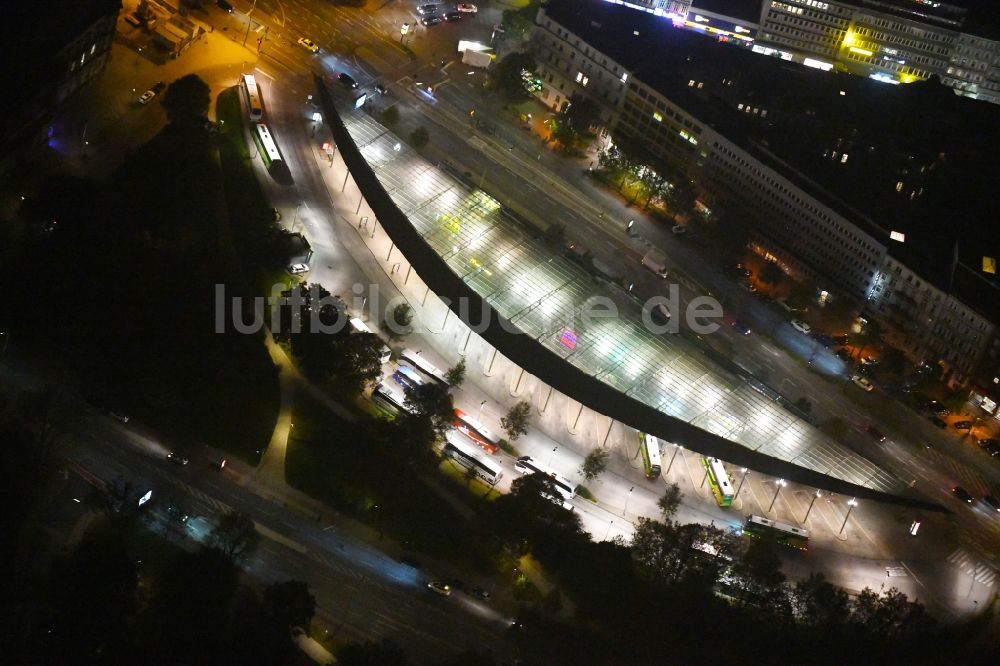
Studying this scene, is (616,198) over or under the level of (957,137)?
under

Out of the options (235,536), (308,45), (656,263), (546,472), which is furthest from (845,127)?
(235,536)

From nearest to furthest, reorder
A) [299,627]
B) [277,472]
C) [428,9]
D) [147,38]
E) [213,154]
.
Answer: [299,627]
[277,472]
[213,154]
[147,38]
[428,9]

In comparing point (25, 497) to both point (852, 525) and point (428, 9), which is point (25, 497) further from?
point (428, 9)

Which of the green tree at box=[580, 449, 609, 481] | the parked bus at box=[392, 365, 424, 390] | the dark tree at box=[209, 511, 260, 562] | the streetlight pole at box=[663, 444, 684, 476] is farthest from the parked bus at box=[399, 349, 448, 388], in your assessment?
the dark tree at box=[209, 511, 260, 562]

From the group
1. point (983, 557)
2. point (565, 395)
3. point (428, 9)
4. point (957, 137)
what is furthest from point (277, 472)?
point (957, 137)

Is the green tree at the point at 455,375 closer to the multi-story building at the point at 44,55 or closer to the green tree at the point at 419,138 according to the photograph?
the green tree at the point at 419,138
